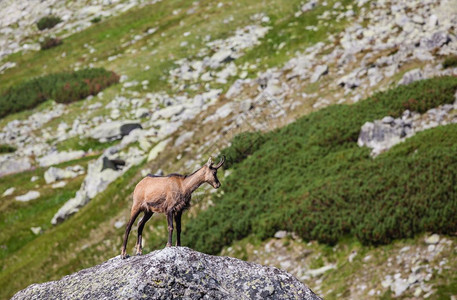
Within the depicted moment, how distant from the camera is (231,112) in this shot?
34.2 meters

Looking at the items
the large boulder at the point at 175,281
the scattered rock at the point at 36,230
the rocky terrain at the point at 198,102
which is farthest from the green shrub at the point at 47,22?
the large boulder at the point at 175,281

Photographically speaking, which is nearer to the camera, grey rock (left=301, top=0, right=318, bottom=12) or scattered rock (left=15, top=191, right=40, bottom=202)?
scattered rock (left=15, top=191, right=40, bottom=202)

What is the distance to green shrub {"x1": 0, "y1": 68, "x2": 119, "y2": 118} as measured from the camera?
179ft

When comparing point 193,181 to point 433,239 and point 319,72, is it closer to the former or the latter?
point 433,239

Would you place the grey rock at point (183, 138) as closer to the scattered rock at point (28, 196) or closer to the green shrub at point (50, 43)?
the scattered rock at point (28, 196)

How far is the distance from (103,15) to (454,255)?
230ft

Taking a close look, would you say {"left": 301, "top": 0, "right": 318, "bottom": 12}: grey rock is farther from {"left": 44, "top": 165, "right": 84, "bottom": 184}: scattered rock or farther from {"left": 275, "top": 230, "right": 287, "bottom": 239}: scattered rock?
{"left": 275, "top": 230, "right": 287, "bottom": 239}: scattered rock

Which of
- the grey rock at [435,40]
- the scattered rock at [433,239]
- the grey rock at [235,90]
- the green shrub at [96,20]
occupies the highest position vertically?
the scattered rock at [433,239]

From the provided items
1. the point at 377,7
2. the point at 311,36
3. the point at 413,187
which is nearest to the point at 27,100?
the point at 311,36

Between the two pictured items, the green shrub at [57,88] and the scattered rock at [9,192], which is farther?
the green shrub at [57,88]

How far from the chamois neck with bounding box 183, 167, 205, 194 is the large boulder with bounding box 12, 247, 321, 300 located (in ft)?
3.96

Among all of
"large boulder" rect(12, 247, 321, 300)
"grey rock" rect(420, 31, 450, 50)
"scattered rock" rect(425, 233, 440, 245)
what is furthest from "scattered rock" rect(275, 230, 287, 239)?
"grey rock" rect(420, 31, 450, 50)

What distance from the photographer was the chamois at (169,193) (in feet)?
26.3

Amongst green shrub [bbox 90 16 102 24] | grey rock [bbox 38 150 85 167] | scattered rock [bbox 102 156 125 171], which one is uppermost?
scattered rock [bbox 102 156 125 171]
